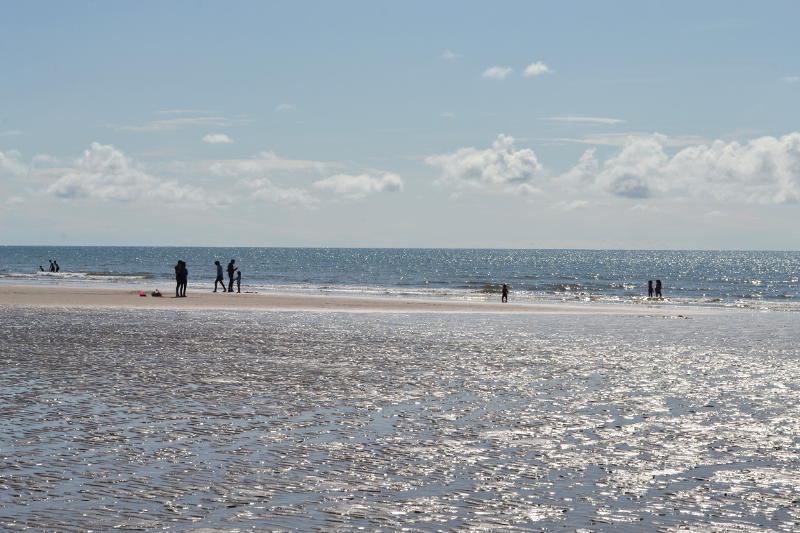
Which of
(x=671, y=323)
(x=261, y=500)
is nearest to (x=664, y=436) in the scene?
(x=261, y=500)

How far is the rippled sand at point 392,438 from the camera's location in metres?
8.24

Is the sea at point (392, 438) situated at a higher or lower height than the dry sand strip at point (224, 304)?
lower

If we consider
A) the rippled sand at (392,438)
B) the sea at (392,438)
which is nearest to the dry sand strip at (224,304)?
the sea at (392,438)

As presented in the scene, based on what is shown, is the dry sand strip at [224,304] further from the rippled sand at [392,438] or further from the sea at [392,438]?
the rippled sand at [392,438]

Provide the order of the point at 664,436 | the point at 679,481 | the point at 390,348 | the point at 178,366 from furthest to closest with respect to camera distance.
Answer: the point at 390,348 → the point at 178,366 → the point at 664,436 → the point at 679,481

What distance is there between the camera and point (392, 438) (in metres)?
11.7

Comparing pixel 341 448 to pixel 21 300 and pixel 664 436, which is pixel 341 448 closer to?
pixel 664 436

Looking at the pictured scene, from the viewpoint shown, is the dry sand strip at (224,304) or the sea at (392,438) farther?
the dry sand strip at (224,304)

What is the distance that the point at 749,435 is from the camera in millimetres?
12172

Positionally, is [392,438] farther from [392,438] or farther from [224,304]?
[224,304]

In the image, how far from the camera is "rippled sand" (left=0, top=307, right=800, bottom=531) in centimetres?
824

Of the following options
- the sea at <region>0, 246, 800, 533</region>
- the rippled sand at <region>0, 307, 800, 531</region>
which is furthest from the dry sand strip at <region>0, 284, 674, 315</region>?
the rippled sand at <region>0, 307, 800, 531</region>

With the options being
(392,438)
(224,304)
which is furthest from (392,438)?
(224,304)

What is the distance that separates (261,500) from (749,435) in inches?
278
